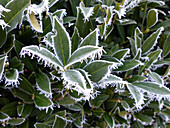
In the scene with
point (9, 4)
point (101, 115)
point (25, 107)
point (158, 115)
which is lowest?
point (158, 115)

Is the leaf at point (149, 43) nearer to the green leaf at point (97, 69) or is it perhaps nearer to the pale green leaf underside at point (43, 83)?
the green leaf at point (97, 69)

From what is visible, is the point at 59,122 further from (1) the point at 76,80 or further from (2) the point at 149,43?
(2) the point at 149,43

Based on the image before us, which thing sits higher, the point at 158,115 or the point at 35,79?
the point at 35,79

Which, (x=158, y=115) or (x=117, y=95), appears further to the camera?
(x=158, y=115)

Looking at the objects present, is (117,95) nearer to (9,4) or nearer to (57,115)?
(57,115)

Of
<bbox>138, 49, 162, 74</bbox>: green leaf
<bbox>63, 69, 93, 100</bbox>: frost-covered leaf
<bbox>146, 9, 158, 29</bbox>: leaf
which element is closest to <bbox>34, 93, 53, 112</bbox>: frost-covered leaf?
<bbox>63, 69, 93, 100</bbox>: frost-covered leaf

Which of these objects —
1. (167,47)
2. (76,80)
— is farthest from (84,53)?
(167,47)

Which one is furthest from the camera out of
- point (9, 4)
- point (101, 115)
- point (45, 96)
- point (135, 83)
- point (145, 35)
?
point (145, 35)

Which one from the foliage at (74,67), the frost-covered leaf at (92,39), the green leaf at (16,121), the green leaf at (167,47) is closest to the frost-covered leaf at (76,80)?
the foliage at (74,67)

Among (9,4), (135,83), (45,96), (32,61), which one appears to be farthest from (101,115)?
(9,4)
